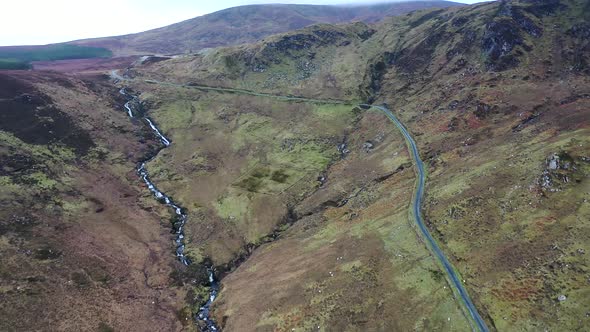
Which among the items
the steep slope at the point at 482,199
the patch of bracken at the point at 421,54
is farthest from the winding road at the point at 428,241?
the patch of bracken at the point at 421,54

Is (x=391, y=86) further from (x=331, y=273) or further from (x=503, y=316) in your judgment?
(x=503, y=316)

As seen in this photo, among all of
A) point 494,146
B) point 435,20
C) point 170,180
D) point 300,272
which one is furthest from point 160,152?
point 435,20

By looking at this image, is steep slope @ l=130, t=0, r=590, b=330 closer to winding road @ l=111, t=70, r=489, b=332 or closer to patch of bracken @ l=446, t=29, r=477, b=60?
patch of bracken @ l=446, t=29, r=477, b=60

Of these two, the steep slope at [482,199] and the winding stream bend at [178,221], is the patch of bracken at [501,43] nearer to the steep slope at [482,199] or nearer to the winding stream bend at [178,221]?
the steep slope at [482,199]

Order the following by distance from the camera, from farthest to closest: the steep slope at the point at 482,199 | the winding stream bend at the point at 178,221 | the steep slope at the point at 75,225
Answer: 1. the winding stream bend at the point at 178,221
2. the steep slope at the point at 75,225
3. the steep slope at the point at 482,199

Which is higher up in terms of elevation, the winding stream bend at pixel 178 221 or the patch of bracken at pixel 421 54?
the patch of bracken at pixel 421 54

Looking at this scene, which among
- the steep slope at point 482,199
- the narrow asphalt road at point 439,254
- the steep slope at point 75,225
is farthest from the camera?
the steep slope at point 75,225

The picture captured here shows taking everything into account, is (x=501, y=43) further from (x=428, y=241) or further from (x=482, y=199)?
(x=428, y=241)

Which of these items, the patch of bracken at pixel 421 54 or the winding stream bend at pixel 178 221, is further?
the patch of bracken at pixel 421 54
